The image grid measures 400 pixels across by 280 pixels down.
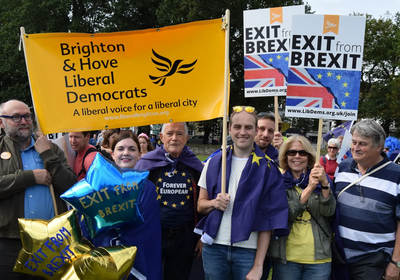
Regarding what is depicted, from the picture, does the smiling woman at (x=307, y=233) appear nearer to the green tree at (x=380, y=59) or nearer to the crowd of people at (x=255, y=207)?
the crowd of people at (x=255, y=207)

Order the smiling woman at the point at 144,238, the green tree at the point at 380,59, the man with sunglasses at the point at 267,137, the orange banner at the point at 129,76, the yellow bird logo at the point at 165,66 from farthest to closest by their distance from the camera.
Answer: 1. the green tree at the point at 380,59
2. the man with sunglasses at the point at 267,137
3. the yellow bird logo at the point at 165,66
4. the orange banner at the point at 129,76
5. the smiling woman at the point at 144,238

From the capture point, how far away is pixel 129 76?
10.9 feet

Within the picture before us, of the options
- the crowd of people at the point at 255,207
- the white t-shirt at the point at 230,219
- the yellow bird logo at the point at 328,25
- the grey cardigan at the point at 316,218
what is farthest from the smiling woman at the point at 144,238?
the yellow bird logo at the point at 328,25

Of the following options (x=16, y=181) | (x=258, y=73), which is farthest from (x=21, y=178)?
(x=258, y=73)

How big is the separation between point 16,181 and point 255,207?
6.73 feet

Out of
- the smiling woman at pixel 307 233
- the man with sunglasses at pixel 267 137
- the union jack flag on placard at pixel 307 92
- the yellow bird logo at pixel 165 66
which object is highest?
the yellow bird logo at pixel 165 66

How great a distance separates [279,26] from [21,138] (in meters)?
3.49

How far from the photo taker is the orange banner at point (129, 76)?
3205mm

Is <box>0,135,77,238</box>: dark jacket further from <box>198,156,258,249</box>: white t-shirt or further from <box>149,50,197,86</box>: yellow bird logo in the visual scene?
<box>198,156,258,249</box>: white t-shirt

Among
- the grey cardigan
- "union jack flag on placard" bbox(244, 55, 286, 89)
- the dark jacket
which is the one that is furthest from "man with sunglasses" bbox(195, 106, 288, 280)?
"union jack flag on placard" bbox(244, 55, 286, 89)

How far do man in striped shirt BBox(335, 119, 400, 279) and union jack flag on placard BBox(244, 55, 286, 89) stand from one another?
184cm

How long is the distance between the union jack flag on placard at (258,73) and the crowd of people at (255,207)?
1791mm

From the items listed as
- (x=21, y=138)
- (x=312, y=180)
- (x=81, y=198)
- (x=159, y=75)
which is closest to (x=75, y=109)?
(x=21, y=138)

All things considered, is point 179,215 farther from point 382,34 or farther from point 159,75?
point 382,34
